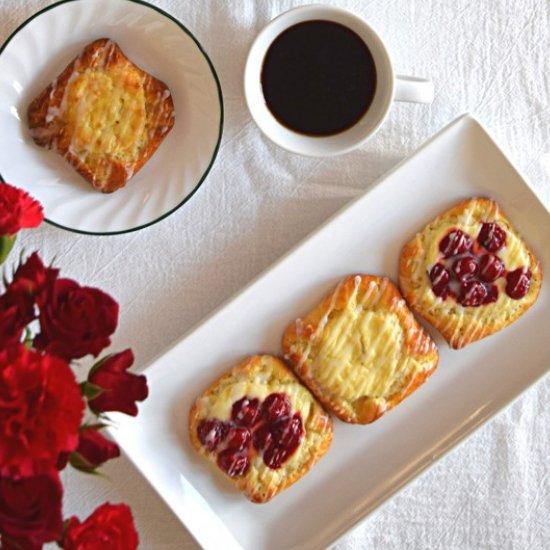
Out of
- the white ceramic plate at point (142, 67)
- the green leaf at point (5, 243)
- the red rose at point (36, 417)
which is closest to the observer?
the red rose at point (36, 417)

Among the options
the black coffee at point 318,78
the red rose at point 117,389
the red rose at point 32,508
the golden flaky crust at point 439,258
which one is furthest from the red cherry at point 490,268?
the red rose at point 32,508

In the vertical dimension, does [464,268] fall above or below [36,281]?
below

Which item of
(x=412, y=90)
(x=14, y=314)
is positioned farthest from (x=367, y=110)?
(x=14, y=314)

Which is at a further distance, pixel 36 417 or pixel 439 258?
pixel 439 258

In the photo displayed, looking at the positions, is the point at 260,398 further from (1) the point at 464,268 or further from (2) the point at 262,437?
(1) the point at 464,268

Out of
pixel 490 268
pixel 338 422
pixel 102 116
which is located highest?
pixel 102 116

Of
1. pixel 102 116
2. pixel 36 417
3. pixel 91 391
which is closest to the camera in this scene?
pixel 36 417

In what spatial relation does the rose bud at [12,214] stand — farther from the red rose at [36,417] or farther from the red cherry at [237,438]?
the red cherry at [237,438]
